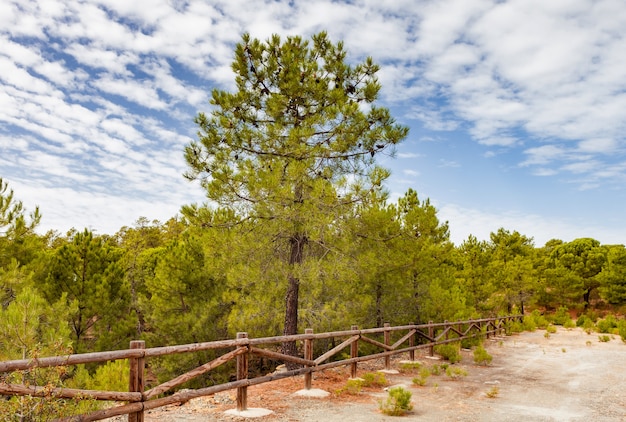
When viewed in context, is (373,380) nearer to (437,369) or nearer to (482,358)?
(437,369)

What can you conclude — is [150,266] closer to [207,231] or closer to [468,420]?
[207,231]

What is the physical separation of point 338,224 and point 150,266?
68.3 ft

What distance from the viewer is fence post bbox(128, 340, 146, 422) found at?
17.2ft

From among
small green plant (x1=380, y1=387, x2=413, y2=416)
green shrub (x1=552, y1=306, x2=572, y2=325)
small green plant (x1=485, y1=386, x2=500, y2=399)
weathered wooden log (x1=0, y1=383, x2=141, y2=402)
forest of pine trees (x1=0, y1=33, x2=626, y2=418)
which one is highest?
forest of pine trees (x1=0, y1=33, x2=626, y2=418)

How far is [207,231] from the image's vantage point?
11289mm

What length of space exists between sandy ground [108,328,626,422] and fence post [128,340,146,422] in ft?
4.31

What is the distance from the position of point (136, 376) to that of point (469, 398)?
21.4ft

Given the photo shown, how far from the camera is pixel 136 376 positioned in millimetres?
5281

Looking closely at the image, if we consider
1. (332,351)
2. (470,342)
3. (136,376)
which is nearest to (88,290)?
(332,351)

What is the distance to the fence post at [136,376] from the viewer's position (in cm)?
525

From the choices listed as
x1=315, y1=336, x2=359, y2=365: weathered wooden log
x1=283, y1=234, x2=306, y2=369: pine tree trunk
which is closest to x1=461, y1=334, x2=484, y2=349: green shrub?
x1=283, y1=234, x2=306, y2=369: pine tree trunk

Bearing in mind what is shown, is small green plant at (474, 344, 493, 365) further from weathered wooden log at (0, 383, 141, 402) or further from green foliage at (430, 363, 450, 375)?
weathered wooden log at (0, 383, 141, 402)

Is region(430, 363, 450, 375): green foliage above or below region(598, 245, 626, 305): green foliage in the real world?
below

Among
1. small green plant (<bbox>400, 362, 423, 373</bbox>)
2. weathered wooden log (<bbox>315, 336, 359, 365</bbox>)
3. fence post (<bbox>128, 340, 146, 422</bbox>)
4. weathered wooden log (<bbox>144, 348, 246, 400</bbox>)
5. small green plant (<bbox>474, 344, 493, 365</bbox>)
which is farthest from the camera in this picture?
small green plant (<bbox>474, 344, 493, 365</bbox>)
